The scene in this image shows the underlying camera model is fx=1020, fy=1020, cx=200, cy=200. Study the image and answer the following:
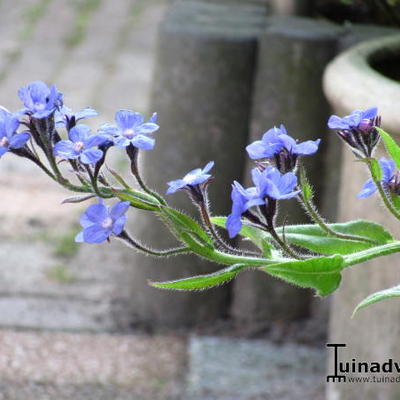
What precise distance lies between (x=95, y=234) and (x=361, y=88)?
1168 millimetres

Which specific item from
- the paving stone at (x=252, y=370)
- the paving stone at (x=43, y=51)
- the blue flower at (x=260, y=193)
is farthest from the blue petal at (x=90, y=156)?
the paving stone at (x=43, y=51)

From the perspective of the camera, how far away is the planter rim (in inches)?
68.5

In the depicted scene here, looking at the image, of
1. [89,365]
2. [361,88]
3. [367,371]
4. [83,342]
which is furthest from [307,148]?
[83,342]

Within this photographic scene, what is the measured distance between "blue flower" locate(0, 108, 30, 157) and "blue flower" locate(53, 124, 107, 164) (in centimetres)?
3

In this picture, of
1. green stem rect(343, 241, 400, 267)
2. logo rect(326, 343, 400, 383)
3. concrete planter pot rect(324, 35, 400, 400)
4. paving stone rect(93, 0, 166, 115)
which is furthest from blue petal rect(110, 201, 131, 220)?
paving stone rect(93, 0, 166, 115)

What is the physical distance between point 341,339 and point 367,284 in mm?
227

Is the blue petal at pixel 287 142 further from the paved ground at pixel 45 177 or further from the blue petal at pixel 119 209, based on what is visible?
the paved ground at pixel 45 177

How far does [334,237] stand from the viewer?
Answer: 97 cm

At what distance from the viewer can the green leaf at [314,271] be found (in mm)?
839

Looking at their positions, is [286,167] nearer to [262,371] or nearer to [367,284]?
[367,284]

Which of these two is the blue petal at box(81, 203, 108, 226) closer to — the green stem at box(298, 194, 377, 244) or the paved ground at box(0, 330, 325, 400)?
the green stem at box(298, 194, 377, 244)

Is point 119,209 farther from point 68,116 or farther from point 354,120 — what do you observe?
point 354,120

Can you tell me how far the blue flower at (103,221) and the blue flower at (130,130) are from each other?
53mm

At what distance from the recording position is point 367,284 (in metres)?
2.07
